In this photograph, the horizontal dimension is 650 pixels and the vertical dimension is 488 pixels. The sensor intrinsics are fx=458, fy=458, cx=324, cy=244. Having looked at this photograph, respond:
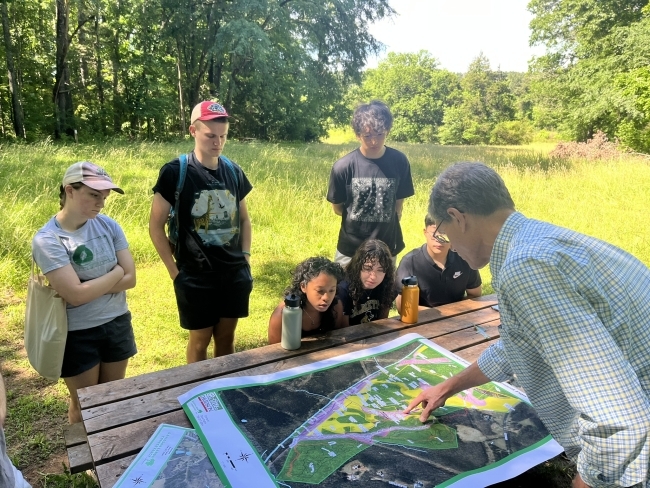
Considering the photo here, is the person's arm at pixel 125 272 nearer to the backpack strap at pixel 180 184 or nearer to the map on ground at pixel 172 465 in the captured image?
the backpack strap at pixel 180 184

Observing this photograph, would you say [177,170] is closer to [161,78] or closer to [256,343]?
[256,343]

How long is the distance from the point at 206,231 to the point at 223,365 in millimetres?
938

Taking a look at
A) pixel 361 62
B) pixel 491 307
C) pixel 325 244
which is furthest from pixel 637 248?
pixel 361 62

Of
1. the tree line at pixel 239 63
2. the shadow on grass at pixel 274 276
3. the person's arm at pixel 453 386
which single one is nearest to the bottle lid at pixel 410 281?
the person's arm at pixel 453 386

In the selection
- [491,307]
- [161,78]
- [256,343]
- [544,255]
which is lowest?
[256,343]

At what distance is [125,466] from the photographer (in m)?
1.24

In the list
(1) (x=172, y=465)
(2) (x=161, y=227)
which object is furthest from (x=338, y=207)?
(1) (x=172, y=465)

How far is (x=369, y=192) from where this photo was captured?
315 centimetres

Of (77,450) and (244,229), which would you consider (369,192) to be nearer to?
(244,229)

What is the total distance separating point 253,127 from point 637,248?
24732mm

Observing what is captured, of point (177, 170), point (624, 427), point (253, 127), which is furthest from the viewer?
point (253, 127)

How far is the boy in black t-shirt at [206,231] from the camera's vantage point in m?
2.47

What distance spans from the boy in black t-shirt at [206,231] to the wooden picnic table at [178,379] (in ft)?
2.48

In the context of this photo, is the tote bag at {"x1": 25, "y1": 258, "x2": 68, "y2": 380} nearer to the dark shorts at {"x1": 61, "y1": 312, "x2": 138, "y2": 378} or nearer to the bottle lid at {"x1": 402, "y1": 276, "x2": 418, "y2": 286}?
the dark shorts at {"x1": 61, "y1": 312, "x2": 138, "y2": 378}
